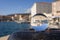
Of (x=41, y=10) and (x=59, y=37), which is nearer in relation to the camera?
(x=59, y=37)

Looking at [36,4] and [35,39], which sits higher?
[36,4]

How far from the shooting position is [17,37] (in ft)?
11.6

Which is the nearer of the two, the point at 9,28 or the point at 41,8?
the point at 9,28

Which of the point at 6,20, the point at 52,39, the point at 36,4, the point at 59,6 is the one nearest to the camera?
the point at 52,39

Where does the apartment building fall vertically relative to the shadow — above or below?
above

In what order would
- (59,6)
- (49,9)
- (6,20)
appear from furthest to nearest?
(6,20) → (49,9) → (59,6)

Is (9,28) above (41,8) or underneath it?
underneath

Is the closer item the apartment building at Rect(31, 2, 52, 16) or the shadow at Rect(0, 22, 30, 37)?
the shadow at Rect(0, 22, 30, 37)

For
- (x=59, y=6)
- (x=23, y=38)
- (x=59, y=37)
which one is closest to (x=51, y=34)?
(x=59, y=37)

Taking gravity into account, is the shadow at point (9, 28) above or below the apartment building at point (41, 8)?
below

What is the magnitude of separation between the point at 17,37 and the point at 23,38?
13 centimetres

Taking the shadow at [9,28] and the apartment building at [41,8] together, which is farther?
the apartment building at [41,8]

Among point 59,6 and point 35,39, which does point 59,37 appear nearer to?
point 35,39

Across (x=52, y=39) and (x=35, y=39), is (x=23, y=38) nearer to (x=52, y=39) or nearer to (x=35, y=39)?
(x=35, y=39)
